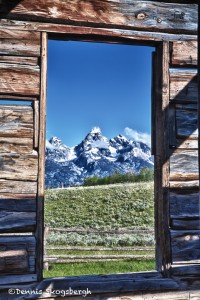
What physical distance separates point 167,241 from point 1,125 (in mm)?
2131

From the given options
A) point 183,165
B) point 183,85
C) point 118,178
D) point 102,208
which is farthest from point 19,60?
point 118,178

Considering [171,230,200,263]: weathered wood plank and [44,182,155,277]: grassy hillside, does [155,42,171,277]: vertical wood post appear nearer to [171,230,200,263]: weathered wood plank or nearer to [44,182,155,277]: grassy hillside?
[171,230,200,263]: weathered wood plank

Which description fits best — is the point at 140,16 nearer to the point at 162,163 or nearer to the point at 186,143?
the point at 186,143

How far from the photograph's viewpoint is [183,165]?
15.8ft

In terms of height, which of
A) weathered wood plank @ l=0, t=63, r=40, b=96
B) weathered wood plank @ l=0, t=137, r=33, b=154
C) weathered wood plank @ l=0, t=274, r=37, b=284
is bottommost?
weathered wood plank @ l=0, t=274, r=37, b=284

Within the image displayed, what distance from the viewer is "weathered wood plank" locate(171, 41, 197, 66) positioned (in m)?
4.91

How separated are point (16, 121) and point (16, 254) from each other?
134 centimetres

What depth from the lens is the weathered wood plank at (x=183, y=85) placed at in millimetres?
4867

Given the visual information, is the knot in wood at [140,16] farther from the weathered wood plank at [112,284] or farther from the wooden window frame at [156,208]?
the weathered wood plank at [112,284]

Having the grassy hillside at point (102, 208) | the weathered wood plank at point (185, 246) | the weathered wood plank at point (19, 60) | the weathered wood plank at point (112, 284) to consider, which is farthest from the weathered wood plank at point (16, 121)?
the grassy hillside at point (102, 208)

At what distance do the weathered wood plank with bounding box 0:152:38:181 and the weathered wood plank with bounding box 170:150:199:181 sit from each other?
150cm

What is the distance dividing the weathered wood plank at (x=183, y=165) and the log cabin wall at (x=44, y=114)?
1 cm

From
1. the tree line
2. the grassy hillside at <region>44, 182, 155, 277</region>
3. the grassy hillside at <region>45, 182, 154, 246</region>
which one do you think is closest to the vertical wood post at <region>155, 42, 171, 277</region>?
the grassy hillside at <region>44, 182, 155, 277</region>

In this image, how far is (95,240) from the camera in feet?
53.3
